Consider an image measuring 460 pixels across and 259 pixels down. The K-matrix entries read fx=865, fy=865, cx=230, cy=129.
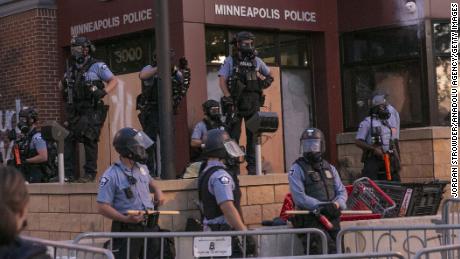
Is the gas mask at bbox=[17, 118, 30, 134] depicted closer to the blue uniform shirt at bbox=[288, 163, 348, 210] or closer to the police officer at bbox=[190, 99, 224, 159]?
the police officer at bbox=[190, 99, 224, 159]

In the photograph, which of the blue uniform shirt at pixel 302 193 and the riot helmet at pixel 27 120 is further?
the riot helmet at pixel 27 120

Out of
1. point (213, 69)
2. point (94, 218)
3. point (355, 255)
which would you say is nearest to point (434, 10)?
point (213, 69)

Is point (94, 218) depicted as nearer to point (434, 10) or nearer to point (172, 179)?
point (172, 179)

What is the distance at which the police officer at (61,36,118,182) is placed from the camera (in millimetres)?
10898

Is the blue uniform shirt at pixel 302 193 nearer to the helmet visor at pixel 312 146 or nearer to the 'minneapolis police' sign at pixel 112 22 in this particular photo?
the helmet visor at pixel 312 146

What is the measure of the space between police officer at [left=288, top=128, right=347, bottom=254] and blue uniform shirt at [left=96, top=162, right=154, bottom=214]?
167cm

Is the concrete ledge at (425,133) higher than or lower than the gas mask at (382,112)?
lower

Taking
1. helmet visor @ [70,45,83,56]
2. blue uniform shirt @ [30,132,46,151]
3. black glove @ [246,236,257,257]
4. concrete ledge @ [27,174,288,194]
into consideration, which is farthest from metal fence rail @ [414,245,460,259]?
blue uniform shirt @ [30,132,46,151]

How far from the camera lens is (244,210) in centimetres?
1055

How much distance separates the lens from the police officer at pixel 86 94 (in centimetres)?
1090

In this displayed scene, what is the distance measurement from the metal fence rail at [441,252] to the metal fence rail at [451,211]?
311 cm

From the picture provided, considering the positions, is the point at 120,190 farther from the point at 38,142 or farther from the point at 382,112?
the point at 382,112

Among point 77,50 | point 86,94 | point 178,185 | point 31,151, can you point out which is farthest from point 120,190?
point 31,151

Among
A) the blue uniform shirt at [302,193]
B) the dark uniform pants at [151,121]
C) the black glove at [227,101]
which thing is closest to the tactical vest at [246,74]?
the black glove at [227,101]
